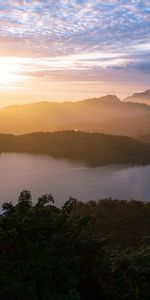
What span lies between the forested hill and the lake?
799 centimetres

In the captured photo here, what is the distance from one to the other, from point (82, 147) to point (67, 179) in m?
40.0

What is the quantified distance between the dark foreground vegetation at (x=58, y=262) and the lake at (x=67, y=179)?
129 feet

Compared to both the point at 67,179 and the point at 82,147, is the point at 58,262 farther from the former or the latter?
the point at 82,147

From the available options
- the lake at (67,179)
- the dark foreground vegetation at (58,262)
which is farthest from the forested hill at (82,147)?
the dark foreground vegetation at (58,262)

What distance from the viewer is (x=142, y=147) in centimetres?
11769

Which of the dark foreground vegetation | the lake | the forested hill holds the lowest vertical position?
the dark foreground vegetation

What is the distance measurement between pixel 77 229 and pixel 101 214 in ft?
85.1

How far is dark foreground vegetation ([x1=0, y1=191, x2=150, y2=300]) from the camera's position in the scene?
431 inches

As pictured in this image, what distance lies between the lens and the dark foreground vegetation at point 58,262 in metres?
10.9

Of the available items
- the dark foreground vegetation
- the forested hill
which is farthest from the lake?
the dark foreground vegetation

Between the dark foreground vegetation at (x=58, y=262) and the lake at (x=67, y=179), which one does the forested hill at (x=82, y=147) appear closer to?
the lake at (x=67, y=179)

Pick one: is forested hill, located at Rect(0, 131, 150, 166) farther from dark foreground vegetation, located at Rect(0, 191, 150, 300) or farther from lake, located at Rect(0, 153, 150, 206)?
dark foreground vegetation, located at Rect(0, 191, 150, 300)

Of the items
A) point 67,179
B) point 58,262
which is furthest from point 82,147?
point 58,262

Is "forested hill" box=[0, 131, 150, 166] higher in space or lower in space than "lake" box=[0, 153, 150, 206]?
higher
